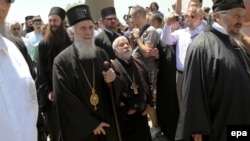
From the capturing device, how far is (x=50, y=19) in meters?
6.52

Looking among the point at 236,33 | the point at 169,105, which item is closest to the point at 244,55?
the point at 236,33

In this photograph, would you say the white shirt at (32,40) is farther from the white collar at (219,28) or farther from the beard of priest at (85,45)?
the white collar at (219,28)

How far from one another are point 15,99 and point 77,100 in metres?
2.25

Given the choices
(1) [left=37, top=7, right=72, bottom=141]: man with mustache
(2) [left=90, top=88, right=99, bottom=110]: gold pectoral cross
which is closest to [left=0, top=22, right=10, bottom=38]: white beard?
(2) [left=90, top=88, right=99, bottom=110]: gold pectoral cross

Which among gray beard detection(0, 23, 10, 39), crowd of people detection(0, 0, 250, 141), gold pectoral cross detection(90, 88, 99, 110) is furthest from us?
gold pectoral cross detection(90, 88, 99, 110)

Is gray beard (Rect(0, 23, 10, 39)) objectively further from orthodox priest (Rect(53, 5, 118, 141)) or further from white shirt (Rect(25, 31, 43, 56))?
white shirt (Rect(25, 31, 43, 56))

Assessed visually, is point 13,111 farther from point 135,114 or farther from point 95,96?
point 135,114

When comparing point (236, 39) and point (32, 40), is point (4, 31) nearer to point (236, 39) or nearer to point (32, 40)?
point (236, 39)

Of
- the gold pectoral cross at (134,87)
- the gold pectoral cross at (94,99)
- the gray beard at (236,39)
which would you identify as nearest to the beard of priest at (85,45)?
the gold pectoral cross at (94,99)

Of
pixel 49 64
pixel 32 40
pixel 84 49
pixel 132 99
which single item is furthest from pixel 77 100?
pixel 32 40

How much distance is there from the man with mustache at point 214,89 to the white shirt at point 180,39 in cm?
232

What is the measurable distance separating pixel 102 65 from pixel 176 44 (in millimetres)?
1993

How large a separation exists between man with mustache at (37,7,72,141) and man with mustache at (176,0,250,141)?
110 inches

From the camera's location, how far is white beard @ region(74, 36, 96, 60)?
482cm
